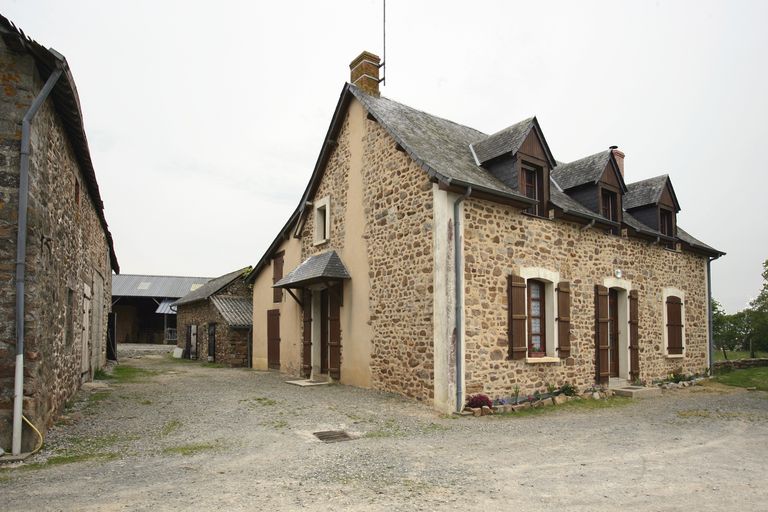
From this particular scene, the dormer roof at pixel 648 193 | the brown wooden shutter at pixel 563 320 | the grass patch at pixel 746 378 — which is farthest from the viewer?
the dormer roof at pixel 648 193

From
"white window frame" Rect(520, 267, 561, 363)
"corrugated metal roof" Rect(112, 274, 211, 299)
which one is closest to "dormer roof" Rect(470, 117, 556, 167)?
"white window frame" Rect(520, 267, 561, 363)

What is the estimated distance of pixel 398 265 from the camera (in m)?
11.2

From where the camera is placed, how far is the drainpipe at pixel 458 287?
962cm

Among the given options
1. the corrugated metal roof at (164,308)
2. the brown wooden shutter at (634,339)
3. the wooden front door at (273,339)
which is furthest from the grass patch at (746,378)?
the corrugated metal roof at (164,308)

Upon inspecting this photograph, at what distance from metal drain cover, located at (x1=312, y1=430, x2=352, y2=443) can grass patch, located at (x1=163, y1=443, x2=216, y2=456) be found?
1468 mm

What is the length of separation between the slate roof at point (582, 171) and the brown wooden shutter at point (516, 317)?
4.38 m

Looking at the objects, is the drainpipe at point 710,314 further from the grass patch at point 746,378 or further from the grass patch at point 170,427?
the grass patch at point 170,427

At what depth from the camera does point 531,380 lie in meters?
10.9

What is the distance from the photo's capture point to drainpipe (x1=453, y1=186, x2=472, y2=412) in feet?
31.6

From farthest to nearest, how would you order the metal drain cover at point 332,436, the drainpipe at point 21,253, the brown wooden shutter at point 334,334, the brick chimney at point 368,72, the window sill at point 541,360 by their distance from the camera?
the brick chimney at point 368,72 → the brown wooden shutter at point 334,334 → the window sill at point 541,360 → the metal drain cover at point 332,436 → the drainpipe at point 21,253

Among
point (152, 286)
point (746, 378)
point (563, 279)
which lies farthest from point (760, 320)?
point (152, 286)

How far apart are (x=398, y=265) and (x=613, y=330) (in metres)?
6.45

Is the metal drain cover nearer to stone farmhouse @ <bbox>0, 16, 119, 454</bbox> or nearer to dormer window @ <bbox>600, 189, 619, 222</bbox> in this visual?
stone farmhouse @ <bbox>0, 16, 119, 454</bbox>

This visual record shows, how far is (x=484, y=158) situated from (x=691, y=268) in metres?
8.87
